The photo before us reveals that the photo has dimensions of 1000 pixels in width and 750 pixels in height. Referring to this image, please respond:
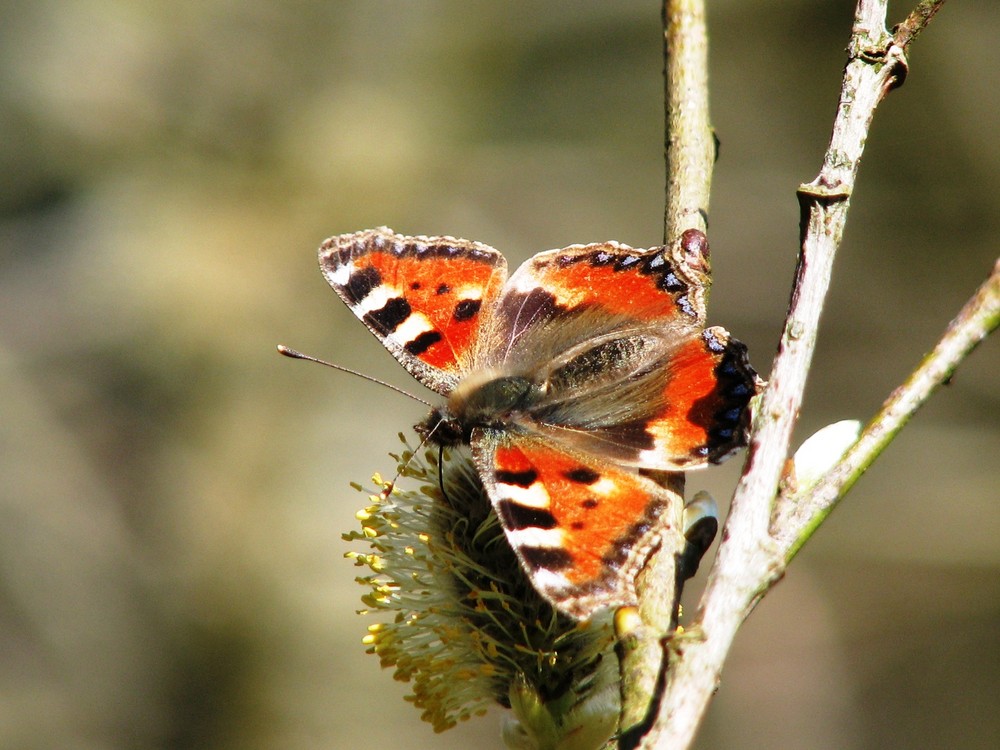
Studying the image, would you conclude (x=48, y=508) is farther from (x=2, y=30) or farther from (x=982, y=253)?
(x=982, y=253)

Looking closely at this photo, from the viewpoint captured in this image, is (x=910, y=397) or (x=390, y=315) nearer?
(x=910, y=397)

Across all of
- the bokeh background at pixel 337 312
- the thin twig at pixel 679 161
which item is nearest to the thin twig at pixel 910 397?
the thin twig at pixel 679 161

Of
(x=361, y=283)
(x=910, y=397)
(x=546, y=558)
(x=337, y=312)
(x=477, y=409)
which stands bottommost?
(x=546, y=558)

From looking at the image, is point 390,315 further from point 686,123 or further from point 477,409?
point 686,123

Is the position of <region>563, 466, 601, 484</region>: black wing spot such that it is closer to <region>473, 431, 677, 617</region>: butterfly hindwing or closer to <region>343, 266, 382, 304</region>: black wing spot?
<region>473, 431, 677, 617</region>: butterfly hindwing

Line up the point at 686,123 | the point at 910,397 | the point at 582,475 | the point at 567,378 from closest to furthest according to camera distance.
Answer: the point at 910,397 → the point at 582,475 → the point at 686,123 → the point at 567,378

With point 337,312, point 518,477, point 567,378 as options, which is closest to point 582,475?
point 518,477

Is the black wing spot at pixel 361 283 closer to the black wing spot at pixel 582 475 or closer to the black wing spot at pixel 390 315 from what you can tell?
the black wing spot at pixel 390 315
